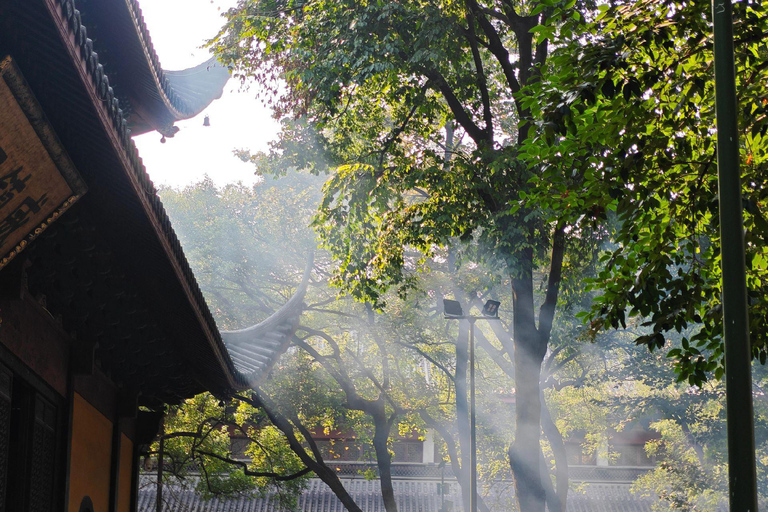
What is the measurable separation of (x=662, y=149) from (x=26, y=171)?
4.32m

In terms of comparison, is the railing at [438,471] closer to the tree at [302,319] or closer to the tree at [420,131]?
the tree at [302,319]

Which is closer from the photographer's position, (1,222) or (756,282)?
(1,222)

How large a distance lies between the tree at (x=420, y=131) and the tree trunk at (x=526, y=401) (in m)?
0.02

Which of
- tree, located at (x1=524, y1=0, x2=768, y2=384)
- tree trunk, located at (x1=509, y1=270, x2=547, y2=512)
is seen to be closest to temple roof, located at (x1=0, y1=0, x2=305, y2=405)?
tree, located at (x1=524, y1=0, x2=768, y2=384)

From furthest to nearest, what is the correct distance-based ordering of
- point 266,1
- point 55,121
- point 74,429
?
1. point 266,1
2. point 74,429
3. point 55,121

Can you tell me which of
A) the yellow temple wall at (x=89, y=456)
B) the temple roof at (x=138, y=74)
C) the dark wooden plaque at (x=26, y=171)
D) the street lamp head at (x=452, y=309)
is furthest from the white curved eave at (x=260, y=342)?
the dark wooden plaque at (x=26, y=171)

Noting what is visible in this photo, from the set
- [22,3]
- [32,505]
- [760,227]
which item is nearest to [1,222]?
[22,3]

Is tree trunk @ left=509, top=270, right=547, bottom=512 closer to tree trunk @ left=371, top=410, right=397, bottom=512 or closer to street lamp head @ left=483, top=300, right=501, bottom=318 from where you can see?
street lamp head @ left=483, top=300, right=501, bottom=318

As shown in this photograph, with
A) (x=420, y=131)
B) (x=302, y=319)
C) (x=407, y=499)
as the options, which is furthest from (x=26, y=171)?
(x=407, y=499)

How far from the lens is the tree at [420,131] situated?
39.6 feet

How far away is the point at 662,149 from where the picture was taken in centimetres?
647

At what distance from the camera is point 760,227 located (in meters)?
6.14

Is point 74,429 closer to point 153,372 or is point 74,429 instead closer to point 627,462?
point 153,372

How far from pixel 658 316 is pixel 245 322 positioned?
2614 centimetres
